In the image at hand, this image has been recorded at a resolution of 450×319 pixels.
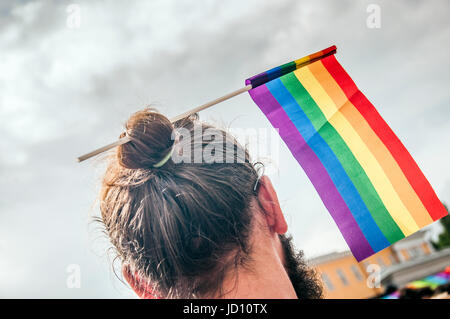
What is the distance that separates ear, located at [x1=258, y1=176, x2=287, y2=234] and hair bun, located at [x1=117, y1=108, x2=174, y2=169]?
0.54 metres

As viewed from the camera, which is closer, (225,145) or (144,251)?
(144,251)

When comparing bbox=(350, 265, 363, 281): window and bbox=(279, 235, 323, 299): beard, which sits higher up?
bbox=(279, 235, 323, 299): beard

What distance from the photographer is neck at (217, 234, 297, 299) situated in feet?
4.43

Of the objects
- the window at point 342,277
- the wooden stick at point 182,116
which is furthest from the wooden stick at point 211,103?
the window at point 342,277

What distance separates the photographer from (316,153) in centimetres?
233

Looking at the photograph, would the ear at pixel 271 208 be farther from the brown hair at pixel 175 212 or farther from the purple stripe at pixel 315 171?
the purple stripe at pixel 315 171

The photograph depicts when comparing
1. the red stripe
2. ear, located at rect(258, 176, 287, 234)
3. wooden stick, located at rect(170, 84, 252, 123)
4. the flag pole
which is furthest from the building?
ear, located at rect(258, 176, 287, 234)

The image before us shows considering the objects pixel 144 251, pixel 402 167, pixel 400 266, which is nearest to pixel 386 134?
pixel 402 167

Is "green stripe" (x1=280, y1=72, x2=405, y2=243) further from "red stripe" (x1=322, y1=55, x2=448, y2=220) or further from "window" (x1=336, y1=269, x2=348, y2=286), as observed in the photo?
"window" (x1=336, y1=269, x2=348, y2=286)

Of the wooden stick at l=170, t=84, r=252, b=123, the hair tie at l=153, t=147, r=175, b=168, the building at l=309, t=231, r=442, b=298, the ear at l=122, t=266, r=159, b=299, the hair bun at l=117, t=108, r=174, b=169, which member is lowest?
the building at l=309, t=231, r=442, b=298

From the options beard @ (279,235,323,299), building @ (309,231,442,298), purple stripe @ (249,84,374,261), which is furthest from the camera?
building @ (309,231,442,298)

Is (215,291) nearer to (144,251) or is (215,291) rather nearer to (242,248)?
(242,248)

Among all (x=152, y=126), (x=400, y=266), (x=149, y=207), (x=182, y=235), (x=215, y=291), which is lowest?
(x=400, y=266)
